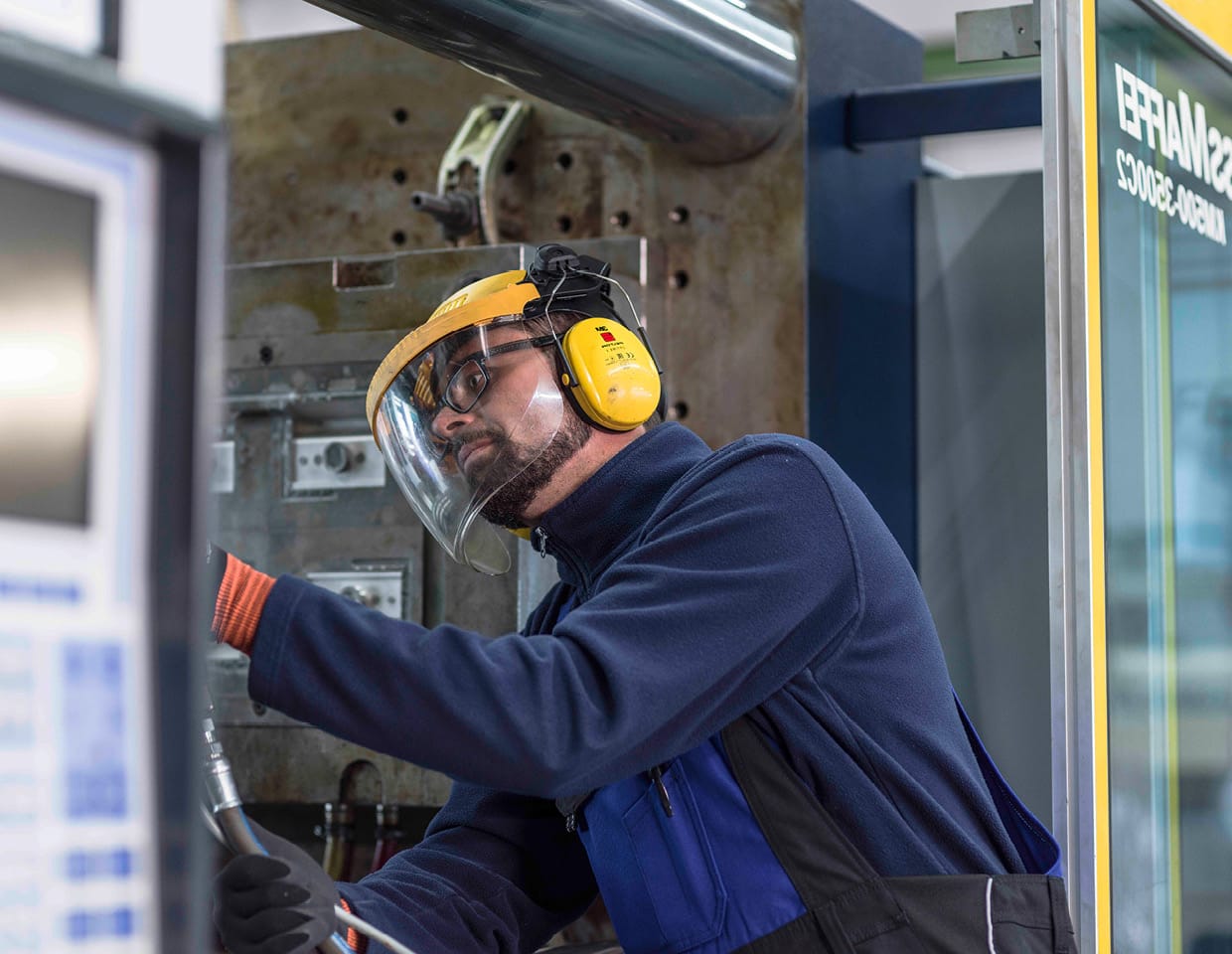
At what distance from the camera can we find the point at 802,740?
1.79m

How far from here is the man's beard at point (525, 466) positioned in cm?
204

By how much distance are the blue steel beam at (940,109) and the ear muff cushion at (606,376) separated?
125 cm

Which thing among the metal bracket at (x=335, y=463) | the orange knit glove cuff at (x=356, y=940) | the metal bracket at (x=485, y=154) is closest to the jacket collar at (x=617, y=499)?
the orange knit glove cuff at (x=356, y=940)

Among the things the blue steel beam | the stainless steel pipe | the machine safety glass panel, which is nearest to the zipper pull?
the machine safety glass panel

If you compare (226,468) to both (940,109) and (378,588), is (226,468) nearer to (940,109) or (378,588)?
(378,588)

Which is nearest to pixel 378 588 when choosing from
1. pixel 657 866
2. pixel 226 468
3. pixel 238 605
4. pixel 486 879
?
pixel 226 468

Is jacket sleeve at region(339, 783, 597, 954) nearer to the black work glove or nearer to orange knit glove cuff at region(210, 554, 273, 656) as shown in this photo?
the black work glove

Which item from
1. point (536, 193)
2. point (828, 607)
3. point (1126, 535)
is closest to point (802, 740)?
point (828, 607)

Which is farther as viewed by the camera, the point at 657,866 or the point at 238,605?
the point at 657,866

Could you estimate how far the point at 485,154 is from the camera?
3143mm

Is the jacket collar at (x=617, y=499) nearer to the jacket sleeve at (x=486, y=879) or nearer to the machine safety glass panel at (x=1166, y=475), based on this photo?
the jacket sleeve at (x=486, y=879)

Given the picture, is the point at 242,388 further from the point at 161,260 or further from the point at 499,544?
the point at 161,260

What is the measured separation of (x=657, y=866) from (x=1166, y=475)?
1129 millimetres

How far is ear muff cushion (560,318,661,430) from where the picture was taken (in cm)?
204
